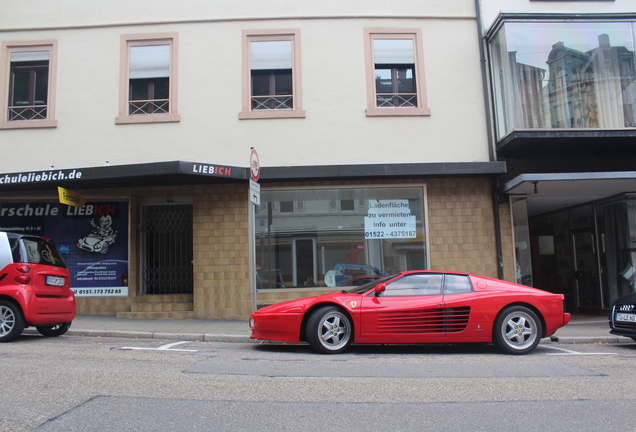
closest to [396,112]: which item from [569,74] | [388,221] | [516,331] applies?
[388,221]

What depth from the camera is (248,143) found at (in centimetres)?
1172

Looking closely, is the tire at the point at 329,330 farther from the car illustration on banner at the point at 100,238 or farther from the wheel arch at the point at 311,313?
the car illustration on banner at the point at 100,238

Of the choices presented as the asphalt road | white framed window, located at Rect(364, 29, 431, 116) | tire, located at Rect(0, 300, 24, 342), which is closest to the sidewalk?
the asphalt road

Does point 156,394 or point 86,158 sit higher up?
point 86,158

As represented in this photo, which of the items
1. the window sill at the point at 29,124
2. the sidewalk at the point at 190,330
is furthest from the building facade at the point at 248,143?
the sidewalk at the point at 190,330

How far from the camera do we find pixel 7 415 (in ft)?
13.7

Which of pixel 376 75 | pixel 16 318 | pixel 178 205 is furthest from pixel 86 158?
pixel 376 75

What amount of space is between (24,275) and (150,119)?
495 centimetres

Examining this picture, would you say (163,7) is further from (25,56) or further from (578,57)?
(578,57)

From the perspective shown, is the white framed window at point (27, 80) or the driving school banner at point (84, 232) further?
the white framed window at point (27, 80)

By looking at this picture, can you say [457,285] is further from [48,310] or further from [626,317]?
[48,310]

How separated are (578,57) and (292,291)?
8086mm

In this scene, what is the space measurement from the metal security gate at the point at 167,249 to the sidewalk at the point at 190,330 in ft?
4.16

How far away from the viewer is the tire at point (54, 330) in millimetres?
8859
